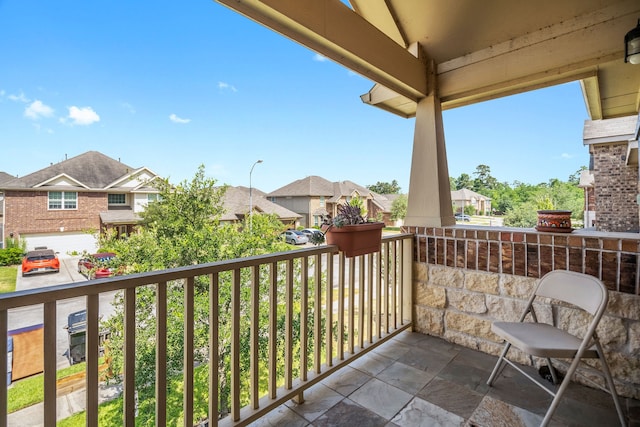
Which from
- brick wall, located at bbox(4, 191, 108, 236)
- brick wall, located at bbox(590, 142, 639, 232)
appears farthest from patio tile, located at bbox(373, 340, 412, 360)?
brick wall, located at bbox(590, 142, 639, 232)

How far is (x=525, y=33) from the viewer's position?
2.28 m

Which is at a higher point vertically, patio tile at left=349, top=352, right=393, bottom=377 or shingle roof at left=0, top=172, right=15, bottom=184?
shingle roof at left=0, top=172, right=15, bottom=184

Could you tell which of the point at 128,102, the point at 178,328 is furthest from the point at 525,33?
the point at 178,328

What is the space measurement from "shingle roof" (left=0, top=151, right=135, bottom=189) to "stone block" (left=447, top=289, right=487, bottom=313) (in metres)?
3.11

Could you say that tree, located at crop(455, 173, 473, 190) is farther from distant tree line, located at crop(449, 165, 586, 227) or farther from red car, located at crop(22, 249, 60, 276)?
red car, located at crop(22, 249, 60, 276)

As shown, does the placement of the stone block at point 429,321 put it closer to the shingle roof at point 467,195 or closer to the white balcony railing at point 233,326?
the white balcony railing at point 233,326

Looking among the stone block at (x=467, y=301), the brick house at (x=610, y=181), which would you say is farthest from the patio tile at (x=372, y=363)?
the brick house at (x=610, y=181)

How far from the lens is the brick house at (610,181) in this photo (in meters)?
4.45

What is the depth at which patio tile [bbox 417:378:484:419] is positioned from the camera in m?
1.68

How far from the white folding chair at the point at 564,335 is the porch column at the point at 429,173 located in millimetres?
944

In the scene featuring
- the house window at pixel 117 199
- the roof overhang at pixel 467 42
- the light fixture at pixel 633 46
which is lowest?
the house window at pixel 117 199

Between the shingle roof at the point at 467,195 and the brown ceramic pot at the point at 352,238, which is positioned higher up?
the shingle roof at the point at 467,195

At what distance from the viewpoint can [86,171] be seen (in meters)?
2.64

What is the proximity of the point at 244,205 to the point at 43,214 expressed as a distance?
4.64 m
